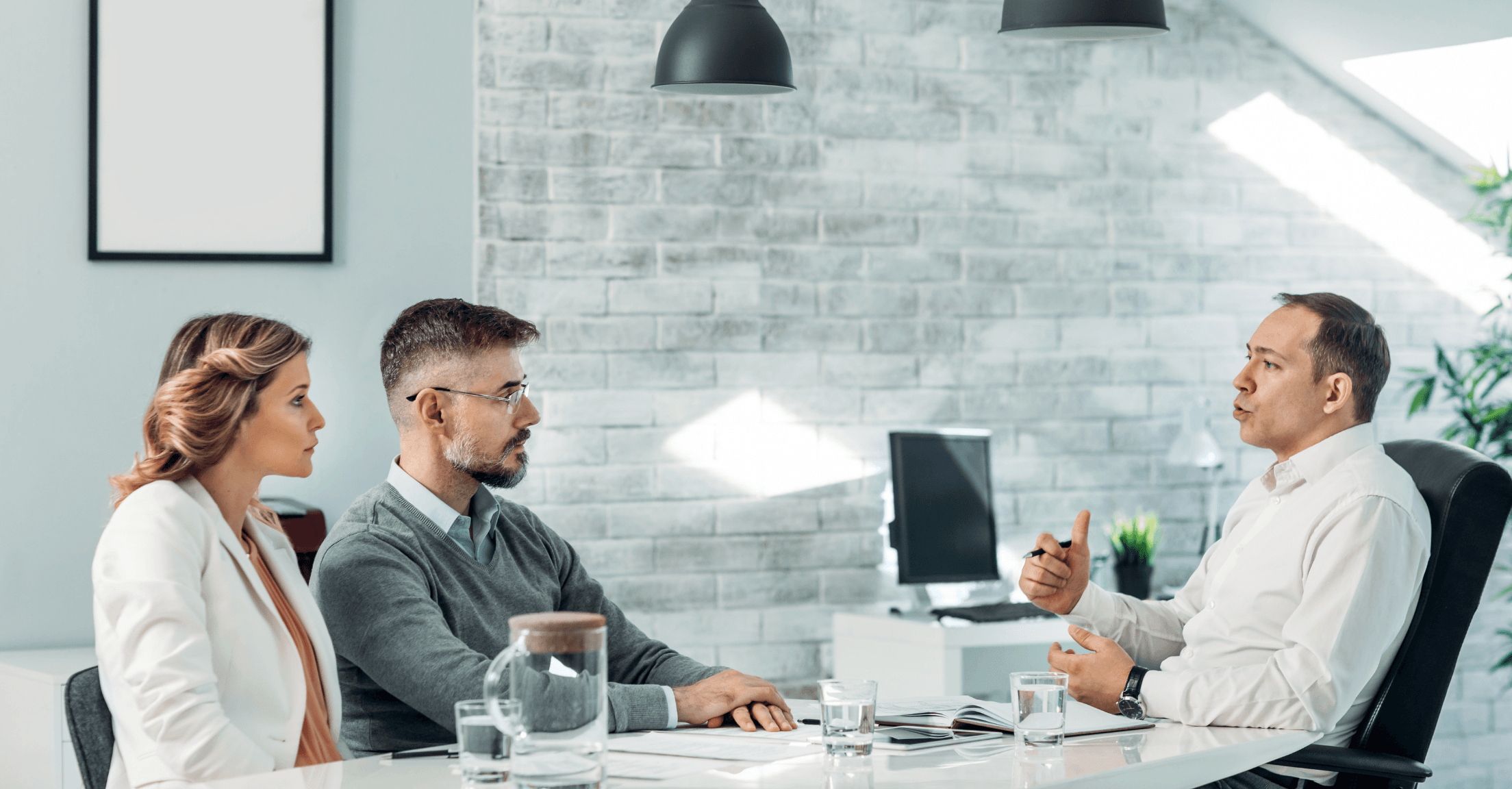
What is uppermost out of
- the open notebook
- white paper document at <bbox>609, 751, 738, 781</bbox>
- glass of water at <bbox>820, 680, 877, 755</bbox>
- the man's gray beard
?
the man's gray beard

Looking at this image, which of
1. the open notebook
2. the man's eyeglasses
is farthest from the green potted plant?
the man's eyeglasses

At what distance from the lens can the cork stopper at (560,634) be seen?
133cm

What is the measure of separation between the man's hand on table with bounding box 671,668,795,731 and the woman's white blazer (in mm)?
490

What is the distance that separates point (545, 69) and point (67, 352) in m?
1.26

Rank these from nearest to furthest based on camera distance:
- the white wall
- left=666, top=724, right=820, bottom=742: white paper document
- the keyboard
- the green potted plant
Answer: left=666, top=724, right=820, bottom=742: white paper document
the white wall
the keyboard
the green potted plant

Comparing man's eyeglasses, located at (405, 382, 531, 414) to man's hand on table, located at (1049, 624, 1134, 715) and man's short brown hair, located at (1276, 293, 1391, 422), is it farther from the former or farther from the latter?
man's short brown hair, located at (1276, 293, 1391, 422)

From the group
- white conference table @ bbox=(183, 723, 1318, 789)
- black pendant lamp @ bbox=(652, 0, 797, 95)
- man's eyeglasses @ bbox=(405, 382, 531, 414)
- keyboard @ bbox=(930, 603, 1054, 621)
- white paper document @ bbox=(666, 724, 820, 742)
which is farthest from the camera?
keyboard @ bbox=(930, 603, 1054, 621)

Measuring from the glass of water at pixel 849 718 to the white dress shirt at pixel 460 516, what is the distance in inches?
27.5

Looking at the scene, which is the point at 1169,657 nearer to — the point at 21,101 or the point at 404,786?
the point at 404,786

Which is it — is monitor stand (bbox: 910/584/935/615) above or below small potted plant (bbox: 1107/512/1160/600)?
below

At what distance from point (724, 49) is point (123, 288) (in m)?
1.49

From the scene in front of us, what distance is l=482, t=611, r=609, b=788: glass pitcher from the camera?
1.33 m

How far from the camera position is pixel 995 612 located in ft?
11.2

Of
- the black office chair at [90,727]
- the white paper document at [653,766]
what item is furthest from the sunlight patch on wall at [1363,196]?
the black office chair at [90,727]
